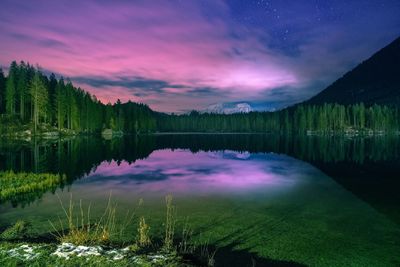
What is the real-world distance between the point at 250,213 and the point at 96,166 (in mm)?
30601


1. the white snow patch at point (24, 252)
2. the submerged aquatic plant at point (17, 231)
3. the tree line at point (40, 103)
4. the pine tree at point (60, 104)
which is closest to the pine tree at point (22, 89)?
the tree line at point (40, 103)

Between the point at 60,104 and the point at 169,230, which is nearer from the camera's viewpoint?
the point at 169,230

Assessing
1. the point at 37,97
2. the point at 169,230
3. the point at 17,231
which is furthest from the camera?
the point at 37,97

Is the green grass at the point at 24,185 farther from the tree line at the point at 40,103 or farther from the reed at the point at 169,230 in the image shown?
the tree line at the point at 40,103

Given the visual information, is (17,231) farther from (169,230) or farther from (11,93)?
(11,93)

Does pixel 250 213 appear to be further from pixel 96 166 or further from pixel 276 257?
pixel 96 166

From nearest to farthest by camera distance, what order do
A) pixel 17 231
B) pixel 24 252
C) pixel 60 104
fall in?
pixel 24 252
pixel 17 231
pixel 60 104

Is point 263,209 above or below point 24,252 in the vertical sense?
below

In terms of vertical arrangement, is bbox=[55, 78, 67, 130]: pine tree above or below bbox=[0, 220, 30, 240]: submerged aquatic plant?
above

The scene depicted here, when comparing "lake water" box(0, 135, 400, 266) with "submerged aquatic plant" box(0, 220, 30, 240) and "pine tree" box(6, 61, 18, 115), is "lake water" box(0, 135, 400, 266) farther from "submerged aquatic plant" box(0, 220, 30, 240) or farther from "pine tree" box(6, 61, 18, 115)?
"pine tree" box(6, 61, 18, 115)

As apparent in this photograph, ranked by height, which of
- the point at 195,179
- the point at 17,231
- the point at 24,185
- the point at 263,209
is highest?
the point at 24,185

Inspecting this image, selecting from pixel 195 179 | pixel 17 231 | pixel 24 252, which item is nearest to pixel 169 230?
pixel 24 252

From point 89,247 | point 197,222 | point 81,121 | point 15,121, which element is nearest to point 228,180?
point 197,222

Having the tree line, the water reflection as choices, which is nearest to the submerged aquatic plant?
the water reflection
